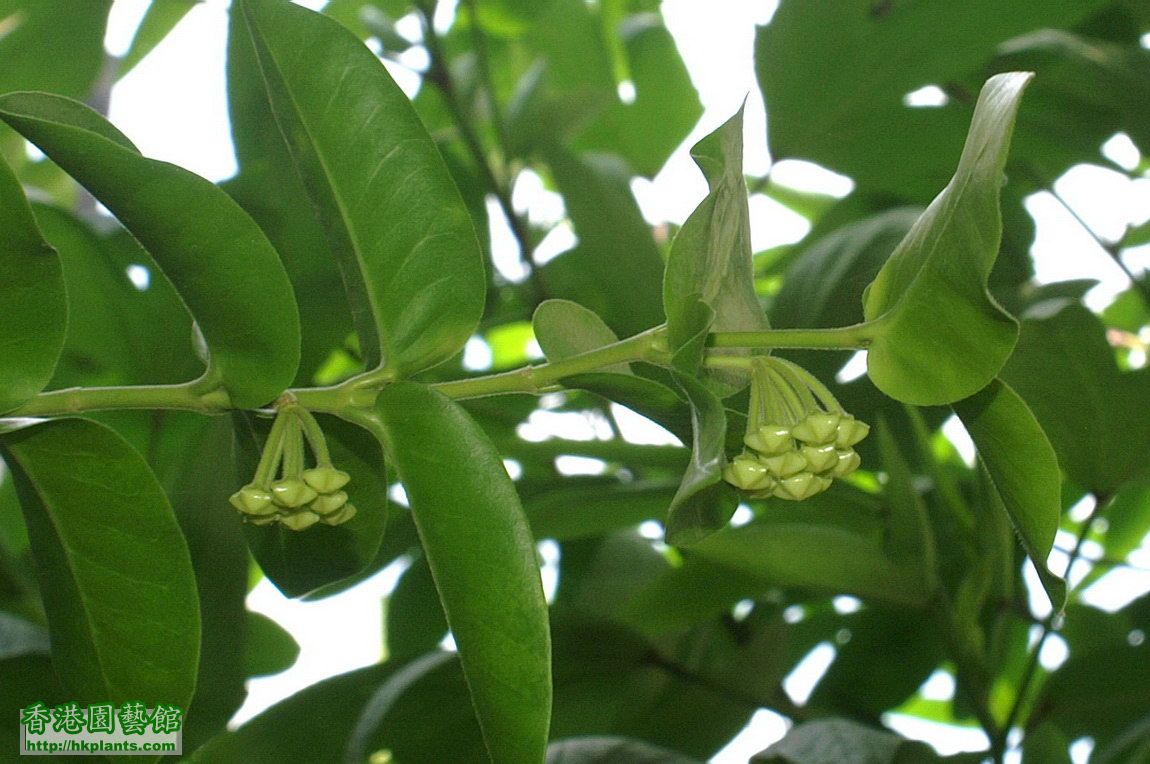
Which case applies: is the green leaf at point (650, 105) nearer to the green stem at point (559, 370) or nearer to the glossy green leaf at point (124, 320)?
the glossy green leaf at point (124, 320)

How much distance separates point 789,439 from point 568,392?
32 centimetres

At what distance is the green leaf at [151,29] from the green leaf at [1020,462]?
39.0 inches

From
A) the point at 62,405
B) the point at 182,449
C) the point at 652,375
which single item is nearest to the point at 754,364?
the point at 652,375

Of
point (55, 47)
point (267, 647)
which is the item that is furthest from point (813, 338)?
point (55, 47)

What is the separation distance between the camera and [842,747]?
67cm

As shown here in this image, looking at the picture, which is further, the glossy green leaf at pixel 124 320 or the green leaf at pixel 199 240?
the glossy green leaf at pixel 124 320

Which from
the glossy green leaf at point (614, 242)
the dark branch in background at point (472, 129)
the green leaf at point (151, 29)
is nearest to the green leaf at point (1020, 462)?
the glossy green leaf at point (614, 242)

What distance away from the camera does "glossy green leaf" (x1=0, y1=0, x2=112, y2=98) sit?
3.17 feet

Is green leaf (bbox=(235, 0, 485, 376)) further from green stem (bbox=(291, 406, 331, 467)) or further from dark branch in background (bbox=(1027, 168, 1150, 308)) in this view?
dark branch in background (bbox=(1027, 168, 1150, 308))

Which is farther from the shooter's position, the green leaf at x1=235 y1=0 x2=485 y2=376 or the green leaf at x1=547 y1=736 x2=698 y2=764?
the green leaf at x1=547 y1=736 x2=698 y2=764

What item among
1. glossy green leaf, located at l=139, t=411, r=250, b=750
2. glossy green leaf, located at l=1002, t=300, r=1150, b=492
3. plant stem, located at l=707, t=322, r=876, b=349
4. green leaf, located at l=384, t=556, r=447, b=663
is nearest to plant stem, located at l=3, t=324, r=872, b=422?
plant stem, located at l=707, t=322, r=876, b=349

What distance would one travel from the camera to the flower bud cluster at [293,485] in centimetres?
47

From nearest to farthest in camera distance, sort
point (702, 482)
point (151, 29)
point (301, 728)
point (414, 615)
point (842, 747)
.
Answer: point (702, 482) < point (842, 747) < point (301, 728) < point (414, 615) < point (151, 29)

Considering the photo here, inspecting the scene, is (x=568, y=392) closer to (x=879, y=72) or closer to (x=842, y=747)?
(x=842, y=747)
